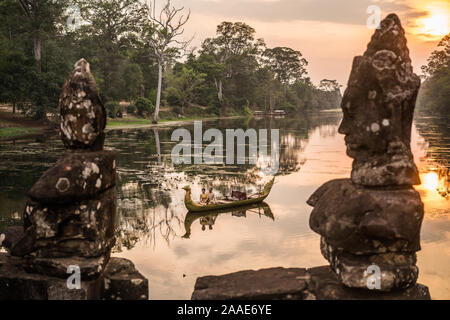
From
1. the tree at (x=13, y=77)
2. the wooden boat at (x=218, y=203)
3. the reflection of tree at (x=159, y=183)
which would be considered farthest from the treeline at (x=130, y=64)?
the wooden boat at (x=218, y=203)

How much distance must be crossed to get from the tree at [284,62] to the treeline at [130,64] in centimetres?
29

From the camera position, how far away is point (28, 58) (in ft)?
125

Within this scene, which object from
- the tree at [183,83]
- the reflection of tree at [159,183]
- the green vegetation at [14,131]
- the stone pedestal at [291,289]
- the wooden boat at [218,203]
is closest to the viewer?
the stone pedestal at [291,289]

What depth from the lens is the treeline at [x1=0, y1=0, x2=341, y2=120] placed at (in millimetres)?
37594

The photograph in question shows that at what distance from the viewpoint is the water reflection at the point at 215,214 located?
12.1 m

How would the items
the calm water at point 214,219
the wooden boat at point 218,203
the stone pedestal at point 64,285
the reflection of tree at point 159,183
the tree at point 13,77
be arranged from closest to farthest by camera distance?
the stone pedestal at point 64,285 < the calm water at point 214,219 < the reflection of tree at point 159,183 < the wooden boat at point 218,203 < the tree at point 13,77

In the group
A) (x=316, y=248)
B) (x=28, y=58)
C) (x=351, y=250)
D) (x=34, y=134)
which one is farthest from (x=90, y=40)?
(x=351, y=250)

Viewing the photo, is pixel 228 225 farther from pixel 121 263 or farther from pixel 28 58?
pixel 28 58

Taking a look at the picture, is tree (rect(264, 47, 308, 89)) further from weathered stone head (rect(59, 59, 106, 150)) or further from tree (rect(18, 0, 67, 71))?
weathered stone head (rect(59, 59, 106, 150))

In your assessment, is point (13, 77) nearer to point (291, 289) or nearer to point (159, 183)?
point (159, 183)

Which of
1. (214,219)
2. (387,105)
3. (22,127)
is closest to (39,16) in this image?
(22,127)

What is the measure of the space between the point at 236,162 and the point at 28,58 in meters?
24.6

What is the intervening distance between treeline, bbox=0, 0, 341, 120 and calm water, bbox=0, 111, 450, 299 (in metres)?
14.8

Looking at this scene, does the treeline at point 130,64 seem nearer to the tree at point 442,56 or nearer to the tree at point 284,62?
the tree at point 284,62
